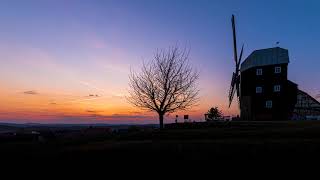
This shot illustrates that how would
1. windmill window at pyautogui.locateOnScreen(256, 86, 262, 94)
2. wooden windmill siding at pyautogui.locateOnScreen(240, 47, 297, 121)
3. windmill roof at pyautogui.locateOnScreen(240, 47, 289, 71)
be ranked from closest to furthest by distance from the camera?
windmill roof at pyautogui.locateOnScreen(240, 47, 289, 71)
wooden windmill siding at pyautogui.locateOnScreen(240, 47, 297, 121)
windmill window at pyautogui.locateOnScreen(256, 86, 262, 94)

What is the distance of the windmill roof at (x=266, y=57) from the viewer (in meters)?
72.1

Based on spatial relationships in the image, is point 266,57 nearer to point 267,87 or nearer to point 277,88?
point 267,87

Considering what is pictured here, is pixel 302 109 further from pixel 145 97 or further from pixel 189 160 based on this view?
pixel 189 160

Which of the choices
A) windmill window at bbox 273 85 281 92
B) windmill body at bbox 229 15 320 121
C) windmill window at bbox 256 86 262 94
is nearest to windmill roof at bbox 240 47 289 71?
windmill body at bbox 229 15 320 121

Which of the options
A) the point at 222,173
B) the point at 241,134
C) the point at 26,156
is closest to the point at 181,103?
the point at 241,134

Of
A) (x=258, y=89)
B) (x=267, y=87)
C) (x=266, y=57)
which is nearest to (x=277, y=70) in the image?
(x=266, y=57)

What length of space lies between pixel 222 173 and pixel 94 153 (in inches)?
371

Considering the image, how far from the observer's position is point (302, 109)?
97750 mm

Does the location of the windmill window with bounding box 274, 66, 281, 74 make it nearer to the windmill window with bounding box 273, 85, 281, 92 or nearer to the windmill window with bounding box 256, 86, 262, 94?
the windmill window with bounding box 273, 85, 281, 92

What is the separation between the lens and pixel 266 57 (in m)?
73.4

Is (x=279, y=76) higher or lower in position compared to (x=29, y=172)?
higher

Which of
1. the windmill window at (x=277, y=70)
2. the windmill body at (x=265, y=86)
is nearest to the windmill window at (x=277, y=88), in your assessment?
the windmill body at (x=265, y=86)

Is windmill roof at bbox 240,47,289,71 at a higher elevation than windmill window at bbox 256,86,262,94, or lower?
higher

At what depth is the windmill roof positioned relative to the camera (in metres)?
72.1
